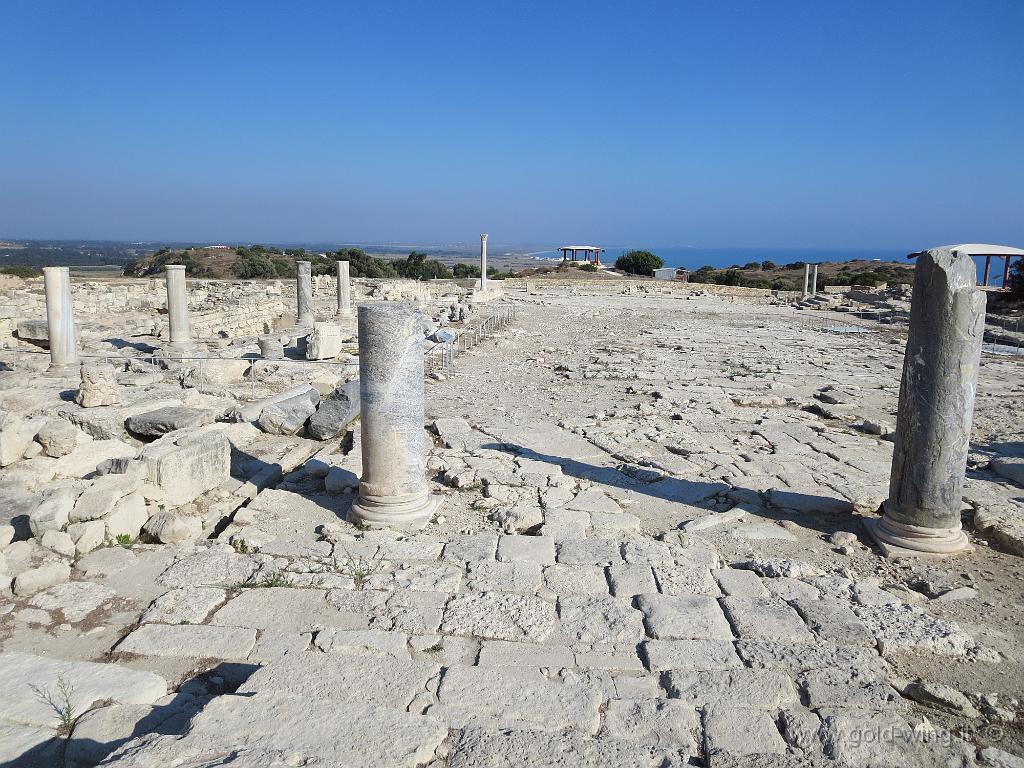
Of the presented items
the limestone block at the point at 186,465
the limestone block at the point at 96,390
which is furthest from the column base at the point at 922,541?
the limestone block at the point at 96,390

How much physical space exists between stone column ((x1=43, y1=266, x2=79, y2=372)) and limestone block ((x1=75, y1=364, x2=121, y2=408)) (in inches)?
167

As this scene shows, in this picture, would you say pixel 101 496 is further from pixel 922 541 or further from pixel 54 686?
pixel 922 541

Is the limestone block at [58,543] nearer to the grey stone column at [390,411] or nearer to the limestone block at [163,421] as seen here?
the grey stone column at [390,411]

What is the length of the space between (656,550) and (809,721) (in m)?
2.14

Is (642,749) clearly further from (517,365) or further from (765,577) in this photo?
(517,365)

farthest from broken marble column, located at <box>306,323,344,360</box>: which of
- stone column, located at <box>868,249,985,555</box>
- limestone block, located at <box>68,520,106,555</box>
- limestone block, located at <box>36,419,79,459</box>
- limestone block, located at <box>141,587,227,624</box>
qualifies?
stone column, located at <box>868,249,985,555</box>

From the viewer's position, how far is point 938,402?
573 centimetres

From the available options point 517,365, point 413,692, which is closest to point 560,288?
point 517,365

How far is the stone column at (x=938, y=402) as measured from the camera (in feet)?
18.4

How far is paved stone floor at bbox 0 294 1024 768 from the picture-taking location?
3303mm

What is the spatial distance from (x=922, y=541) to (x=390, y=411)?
14.9 feet

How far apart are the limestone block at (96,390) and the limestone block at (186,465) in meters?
2.40

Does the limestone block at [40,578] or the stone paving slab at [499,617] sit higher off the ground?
the limestone block at [40,578]

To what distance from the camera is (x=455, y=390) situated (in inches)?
461
